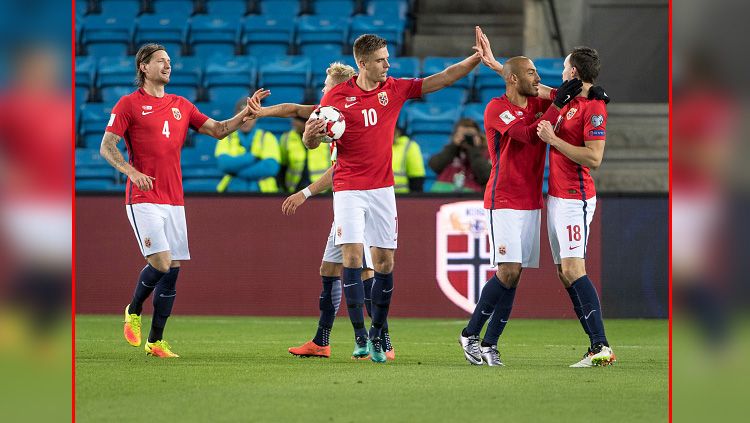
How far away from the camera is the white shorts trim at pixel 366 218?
7.30m

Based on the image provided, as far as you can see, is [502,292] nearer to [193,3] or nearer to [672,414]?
[672,414]

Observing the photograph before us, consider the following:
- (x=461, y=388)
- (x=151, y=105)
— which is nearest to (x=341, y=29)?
(x=151, y=105)

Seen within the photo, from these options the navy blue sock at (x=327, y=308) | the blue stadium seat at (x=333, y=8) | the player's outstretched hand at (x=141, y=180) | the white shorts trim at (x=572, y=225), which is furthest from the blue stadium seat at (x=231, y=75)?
the white shorts trim at (x=572, y=225)

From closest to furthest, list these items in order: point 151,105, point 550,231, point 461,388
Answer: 1. point 461,388
2. point 550,231
3. point 151,105

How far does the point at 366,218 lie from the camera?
292 inches

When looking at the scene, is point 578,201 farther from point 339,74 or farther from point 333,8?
point 333,8

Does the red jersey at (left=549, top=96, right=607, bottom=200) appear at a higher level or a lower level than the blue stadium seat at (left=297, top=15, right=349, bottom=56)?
lower

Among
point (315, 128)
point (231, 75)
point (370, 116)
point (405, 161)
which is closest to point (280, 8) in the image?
point (231, 75)

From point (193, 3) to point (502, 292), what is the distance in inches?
453

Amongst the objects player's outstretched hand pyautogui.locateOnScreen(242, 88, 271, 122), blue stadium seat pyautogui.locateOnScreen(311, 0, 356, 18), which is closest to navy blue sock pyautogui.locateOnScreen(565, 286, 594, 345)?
player's outstretched hand pyautogui.locateOnScreen(242, 88, 271, 122)

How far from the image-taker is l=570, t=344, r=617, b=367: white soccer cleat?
271 inches

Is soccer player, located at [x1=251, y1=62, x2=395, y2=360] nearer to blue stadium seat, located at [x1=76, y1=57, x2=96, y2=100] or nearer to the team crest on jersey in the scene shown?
the team crest on jersey

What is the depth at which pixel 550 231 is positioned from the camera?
23.4 ft

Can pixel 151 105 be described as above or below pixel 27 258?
above
